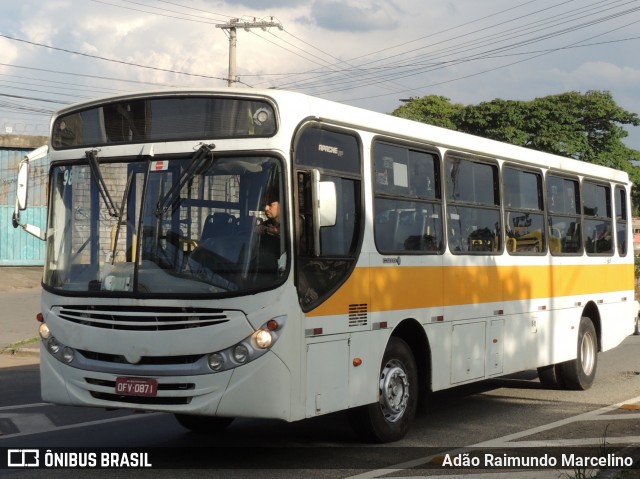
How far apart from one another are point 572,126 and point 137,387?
50.3 meters

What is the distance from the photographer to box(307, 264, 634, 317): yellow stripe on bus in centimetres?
912

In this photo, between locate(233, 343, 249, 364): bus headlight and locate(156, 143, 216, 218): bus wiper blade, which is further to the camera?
locate(156, 143, 216, 218): bus wiper blade

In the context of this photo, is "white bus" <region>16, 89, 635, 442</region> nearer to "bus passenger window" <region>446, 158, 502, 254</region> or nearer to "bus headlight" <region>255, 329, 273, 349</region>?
"bus headlight" <region>255, 329, 273, 349</region>

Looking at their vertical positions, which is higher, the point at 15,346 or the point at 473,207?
the point at 473,207

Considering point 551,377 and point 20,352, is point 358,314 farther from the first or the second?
point 20,352

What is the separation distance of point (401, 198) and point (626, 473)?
352cm

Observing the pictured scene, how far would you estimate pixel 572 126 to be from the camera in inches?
2188

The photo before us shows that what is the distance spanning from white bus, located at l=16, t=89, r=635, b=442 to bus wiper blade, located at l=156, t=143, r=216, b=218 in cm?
1

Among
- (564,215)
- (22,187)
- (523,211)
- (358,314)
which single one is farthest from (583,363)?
(22,187)

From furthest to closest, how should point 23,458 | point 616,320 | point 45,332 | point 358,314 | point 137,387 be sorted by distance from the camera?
point 616,320 < point 358,314 < point 45,332 < point 23,458 < point 137,387

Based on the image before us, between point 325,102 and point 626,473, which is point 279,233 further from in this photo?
point 626,473

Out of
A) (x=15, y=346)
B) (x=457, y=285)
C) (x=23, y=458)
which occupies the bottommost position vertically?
(x=23, y=458)

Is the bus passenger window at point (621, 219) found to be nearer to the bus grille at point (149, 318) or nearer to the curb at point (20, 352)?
the bus grille at point (149, 318)

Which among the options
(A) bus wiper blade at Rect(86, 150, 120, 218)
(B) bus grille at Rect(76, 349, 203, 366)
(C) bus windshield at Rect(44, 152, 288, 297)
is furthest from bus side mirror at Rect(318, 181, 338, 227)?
(A) bus wiper blade at Rect(86, 150, 120, 218)
